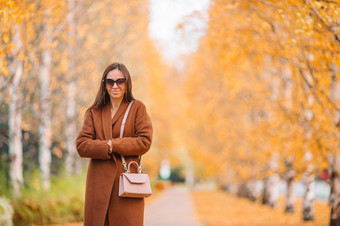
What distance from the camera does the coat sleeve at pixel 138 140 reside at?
11.4 feet

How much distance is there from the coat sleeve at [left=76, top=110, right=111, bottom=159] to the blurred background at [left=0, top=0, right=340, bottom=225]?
246cm

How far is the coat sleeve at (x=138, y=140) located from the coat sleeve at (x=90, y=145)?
80 millimetres

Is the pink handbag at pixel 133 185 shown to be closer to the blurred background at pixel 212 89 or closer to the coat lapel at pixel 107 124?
the coat lapel at pixel 107 124

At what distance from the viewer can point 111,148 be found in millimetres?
3471

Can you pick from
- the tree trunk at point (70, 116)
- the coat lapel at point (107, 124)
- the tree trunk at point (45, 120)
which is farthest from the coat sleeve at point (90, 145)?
the tree trunk at point (70, 116)

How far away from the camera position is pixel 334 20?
18.2ft

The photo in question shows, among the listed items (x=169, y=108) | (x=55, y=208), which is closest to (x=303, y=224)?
(x=55, y=208)

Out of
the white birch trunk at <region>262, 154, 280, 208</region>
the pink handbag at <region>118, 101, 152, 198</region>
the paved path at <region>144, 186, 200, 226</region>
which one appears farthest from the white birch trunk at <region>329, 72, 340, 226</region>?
the white birch trunk at <region>262, 154, 280, 208</region>

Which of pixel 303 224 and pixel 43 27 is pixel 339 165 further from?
pixel 43 27

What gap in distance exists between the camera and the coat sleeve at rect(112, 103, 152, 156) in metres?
3.46

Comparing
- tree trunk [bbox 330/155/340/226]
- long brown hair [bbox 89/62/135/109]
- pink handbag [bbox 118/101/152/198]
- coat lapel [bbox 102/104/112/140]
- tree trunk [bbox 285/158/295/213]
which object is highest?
long brown hair [bbox 89/62/135/109]

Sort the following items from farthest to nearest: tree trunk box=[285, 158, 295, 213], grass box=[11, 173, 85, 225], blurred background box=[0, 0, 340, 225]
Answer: tree trunk box=[285, 158, 295, 213] < grass box=[11, 173, 85, 225] < blurred background box=[0, 0, 340, 225]

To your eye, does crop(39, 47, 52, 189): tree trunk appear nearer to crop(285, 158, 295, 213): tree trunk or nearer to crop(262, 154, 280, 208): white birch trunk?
crop(285, 158, 295, 213): tree trunk

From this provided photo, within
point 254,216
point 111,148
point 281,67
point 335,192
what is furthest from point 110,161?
point 254,216
